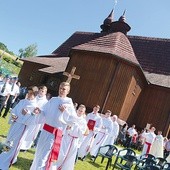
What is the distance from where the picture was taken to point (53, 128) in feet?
25.4

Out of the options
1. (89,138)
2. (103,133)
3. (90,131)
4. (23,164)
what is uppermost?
(103,133)

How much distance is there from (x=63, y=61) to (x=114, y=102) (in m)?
12.9

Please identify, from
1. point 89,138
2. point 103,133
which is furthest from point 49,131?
point 103,133

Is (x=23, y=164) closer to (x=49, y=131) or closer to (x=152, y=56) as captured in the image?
(x=49, y=131)

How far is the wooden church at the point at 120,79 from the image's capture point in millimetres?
26500

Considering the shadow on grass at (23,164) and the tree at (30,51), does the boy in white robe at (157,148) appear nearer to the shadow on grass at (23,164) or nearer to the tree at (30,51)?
the shadow on grass at (23,164)

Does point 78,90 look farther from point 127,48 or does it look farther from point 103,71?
point 127,48

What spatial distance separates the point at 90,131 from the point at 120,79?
42.0 ft

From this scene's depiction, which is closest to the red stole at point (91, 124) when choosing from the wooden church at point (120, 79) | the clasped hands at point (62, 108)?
the clasped hands at point (62, 108)

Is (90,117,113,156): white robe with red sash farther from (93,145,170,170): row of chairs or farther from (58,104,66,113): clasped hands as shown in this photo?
(58,104,66,113): clasped hands

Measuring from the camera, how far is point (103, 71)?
2655cm

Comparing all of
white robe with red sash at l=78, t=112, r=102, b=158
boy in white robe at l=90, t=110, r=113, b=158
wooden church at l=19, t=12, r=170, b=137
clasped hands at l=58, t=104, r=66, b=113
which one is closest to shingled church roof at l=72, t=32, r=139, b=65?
wooden church at l=19, t=12, r=170, b=137

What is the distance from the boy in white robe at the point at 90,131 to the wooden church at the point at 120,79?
8.41 metres

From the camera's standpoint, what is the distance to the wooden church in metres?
26.5
